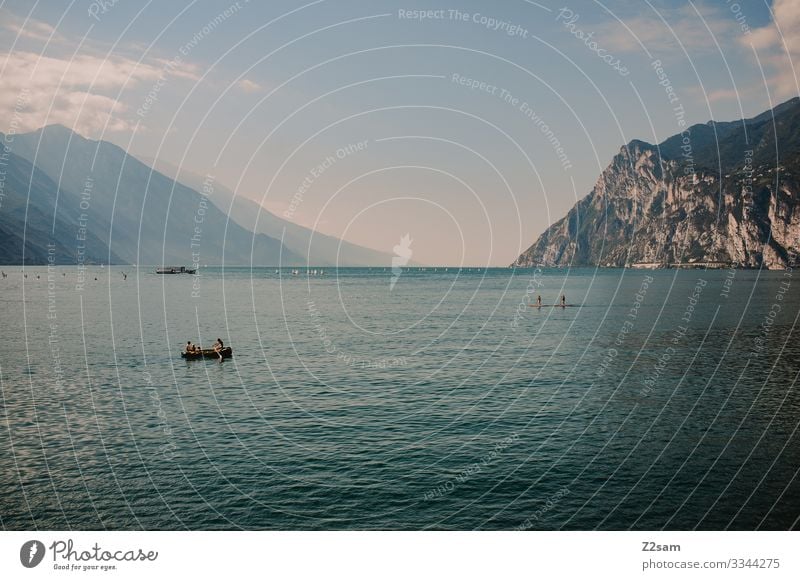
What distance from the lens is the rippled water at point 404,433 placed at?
997 inches

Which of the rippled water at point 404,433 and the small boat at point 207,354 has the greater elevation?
the small boat at point 207,354

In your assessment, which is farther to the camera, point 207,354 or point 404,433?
point 207,354

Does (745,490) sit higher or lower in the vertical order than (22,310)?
lower

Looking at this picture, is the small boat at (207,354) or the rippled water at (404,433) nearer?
the rippled water at (404,433)

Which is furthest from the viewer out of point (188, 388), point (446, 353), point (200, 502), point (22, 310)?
point (22, 310)

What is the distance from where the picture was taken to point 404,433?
36344 mm

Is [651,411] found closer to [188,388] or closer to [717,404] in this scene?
[717,404]

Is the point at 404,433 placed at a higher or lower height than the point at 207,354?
lower

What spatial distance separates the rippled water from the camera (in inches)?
997

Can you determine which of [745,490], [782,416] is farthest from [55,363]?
[782,416]

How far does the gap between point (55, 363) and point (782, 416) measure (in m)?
68.8

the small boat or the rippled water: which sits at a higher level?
the small boat

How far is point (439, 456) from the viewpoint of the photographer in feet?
105

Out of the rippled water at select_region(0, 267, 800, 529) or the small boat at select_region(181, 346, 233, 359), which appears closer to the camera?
the rippled water at select_region(0, 267, 800, 529)
